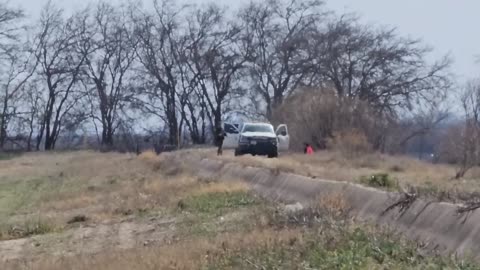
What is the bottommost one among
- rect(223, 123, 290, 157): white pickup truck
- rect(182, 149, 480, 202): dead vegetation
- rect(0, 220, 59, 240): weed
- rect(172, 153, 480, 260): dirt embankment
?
rect(0, 220, 59, 240): weed

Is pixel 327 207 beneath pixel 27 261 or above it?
above

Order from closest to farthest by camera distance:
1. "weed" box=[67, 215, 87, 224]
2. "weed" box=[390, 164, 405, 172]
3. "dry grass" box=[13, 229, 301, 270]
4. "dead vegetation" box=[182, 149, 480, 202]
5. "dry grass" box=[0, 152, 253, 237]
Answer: "dry grass" box=[13, 229, 301, 270], "dead vegetation" box=[182, 149, 480, 202], "weed" box=[67, 215, 87, 224], "dry grass" box=[0, 152, 253, 237], "weed" box=[390, 164, 405, 172]

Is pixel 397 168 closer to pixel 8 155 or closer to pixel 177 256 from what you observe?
pixel 177 256

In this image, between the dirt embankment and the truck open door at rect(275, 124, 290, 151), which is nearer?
the dirt embankment

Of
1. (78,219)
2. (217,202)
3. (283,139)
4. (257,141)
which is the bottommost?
(78,219)

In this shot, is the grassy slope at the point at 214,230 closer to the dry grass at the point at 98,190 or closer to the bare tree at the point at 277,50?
the dry grass at the point at 98,190

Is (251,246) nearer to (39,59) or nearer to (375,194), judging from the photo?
(375,194)

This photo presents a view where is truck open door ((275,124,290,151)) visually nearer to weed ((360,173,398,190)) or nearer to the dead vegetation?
the dead vegetation

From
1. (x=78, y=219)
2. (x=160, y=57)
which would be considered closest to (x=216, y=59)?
(x=160, y=57)

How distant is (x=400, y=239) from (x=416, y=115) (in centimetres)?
5717

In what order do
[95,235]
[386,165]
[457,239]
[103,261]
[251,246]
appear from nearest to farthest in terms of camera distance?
[457,239] < [251,246] < [103,261] < [95,235] < [386,165]

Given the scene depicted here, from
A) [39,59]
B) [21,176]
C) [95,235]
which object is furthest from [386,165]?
[39,59]

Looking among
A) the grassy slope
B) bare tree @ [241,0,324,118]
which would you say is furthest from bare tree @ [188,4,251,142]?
the grassy slope

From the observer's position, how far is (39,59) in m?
75.7
